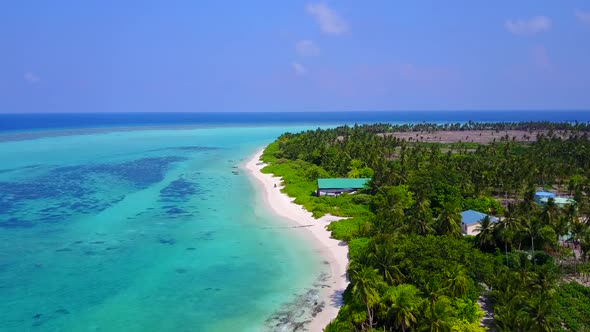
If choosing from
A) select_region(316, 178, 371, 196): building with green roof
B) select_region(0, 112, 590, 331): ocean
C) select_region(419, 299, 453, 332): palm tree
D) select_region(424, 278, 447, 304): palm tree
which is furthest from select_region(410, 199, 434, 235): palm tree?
select_region(316, 178, 371, 196): building with green roof

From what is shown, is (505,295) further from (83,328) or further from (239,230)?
(239,230)

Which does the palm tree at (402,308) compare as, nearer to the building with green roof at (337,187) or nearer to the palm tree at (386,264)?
the palm tree at (386,264)

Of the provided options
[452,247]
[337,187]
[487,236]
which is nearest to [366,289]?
[452,247]

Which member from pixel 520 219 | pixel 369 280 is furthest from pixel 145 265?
pixel 520 219

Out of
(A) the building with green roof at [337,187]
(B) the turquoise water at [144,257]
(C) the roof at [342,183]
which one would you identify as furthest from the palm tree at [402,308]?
(C) the roof at [342,183]

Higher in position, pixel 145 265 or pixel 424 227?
pixel 424 227

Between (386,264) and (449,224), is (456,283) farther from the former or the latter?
(449,224)
